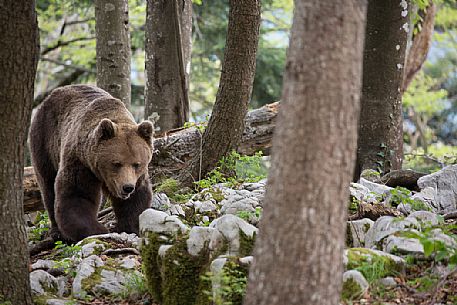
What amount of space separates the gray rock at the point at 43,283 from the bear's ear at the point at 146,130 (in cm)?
244

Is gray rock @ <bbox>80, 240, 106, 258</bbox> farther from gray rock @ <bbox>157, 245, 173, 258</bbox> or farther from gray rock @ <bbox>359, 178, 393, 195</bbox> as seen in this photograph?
gray rock @ <bbox>359, 178, 393, 195</bbox>

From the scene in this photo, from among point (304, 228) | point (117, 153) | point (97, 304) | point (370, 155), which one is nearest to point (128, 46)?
point (117, 153)

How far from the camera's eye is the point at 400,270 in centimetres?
474

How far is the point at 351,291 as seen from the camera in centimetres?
439

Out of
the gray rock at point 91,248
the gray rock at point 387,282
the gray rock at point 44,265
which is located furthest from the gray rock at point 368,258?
the gray rock at point 44,265

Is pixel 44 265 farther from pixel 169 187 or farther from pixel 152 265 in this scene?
pixel 169 187

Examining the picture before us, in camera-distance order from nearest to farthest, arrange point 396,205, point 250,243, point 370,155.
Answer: point 250,243 → point 396,205 → point 370,155

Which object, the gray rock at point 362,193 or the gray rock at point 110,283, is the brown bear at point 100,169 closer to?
the gray rock at point 110,283

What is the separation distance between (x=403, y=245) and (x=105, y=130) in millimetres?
3842

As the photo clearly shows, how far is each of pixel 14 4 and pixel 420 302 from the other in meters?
3.35

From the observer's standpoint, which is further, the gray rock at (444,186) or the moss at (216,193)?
the moss at (216,193)

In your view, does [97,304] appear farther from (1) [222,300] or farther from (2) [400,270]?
(2) [400,270]

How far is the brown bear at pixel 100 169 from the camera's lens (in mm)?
7625

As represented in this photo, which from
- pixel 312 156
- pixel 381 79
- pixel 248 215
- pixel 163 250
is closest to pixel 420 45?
pixel 381 79
